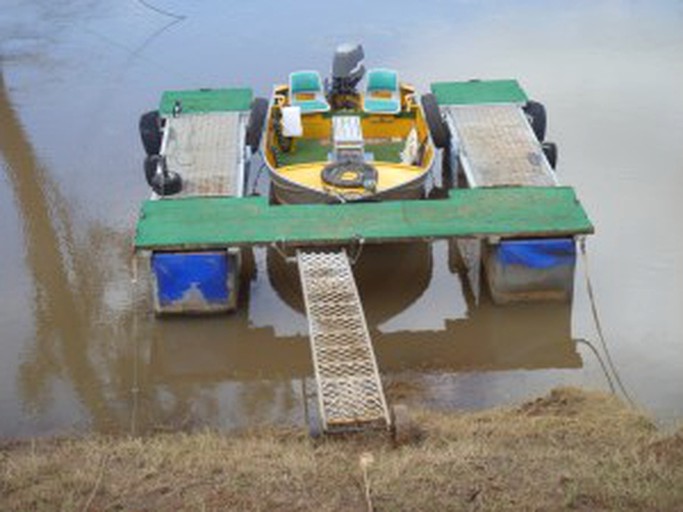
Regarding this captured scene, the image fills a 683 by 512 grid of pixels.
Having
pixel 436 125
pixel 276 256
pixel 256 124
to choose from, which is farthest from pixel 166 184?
pixel 436 125

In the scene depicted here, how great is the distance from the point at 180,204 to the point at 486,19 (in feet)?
38.4

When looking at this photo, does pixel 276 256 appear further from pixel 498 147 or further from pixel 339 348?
pixel 339 348

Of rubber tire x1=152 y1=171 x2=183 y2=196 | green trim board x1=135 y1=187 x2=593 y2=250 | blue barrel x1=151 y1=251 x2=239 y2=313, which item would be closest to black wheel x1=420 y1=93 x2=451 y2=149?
green trim board x1=135 y1=187 x2=593 y2=250

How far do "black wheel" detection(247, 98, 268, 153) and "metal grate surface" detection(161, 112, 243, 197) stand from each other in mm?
175

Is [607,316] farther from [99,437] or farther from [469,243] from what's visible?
[99,437]

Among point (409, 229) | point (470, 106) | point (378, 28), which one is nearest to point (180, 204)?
point (409, 229)

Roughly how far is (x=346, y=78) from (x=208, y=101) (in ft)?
7.34

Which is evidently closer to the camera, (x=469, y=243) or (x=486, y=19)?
(x=469, y=243)

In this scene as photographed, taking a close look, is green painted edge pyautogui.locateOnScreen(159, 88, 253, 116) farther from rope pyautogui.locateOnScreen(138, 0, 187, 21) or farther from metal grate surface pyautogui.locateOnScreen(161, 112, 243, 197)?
rope pyautogui.locateOnScreen(138, 0, 187, 21)

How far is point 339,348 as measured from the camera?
33.7 ft

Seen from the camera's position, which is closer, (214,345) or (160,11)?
(214,345)

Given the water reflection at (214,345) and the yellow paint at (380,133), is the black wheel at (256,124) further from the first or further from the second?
the water reflection at (214,345)

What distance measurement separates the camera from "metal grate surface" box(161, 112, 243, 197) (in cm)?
1354

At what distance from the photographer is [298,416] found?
10.6 m
